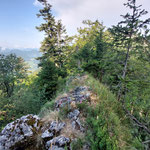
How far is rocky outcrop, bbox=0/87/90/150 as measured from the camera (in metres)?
2.32

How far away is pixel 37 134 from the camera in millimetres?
2754

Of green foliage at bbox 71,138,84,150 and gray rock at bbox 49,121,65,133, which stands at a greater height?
green foliage at bbox 71,138,84,150

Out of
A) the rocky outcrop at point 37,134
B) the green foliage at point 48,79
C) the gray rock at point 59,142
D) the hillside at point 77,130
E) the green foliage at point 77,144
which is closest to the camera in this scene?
the hillside at point 77,130

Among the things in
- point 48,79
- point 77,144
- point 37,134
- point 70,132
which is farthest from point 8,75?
point 77,144

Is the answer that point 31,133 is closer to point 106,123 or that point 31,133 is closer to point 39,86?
point 106,123

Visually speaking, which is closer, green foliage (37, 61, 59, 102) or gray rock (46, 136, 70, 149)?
gray rock (46, 136, 70, 149)

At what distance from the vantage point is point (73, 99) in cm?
372

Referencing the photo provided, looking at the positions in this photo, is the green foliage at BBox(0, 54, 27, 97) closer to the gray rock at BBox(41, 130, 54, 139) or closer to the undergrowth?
the gray rock at BBox(41, 130, 54, 139)

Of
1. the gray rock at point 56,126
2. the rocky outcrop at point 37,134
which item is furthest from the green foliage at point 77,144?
the gray rock at point 56,126

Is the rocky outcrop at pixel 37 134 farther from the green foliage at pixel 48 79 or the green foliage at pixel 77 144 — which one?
the green foliage at pixel 48 79

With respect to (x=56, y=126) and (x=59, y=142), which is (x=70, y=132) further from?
(x=56, y=126)

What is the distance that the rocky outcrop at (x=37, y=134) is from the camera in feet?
7.63

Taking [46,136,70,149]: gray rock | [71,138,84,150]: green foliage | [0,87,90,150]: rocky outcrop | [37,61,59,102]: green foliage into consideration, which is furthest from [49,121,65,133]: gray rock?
[37,61,59,102]: green foliage

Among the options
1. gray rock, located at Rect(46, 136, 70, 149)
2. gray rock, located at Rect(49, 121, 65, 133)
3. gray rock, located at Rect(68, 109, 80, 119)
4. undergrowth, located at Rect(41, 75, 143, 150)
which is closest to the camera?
undergrowth, located at Rect(41, 75, 143, 150)
